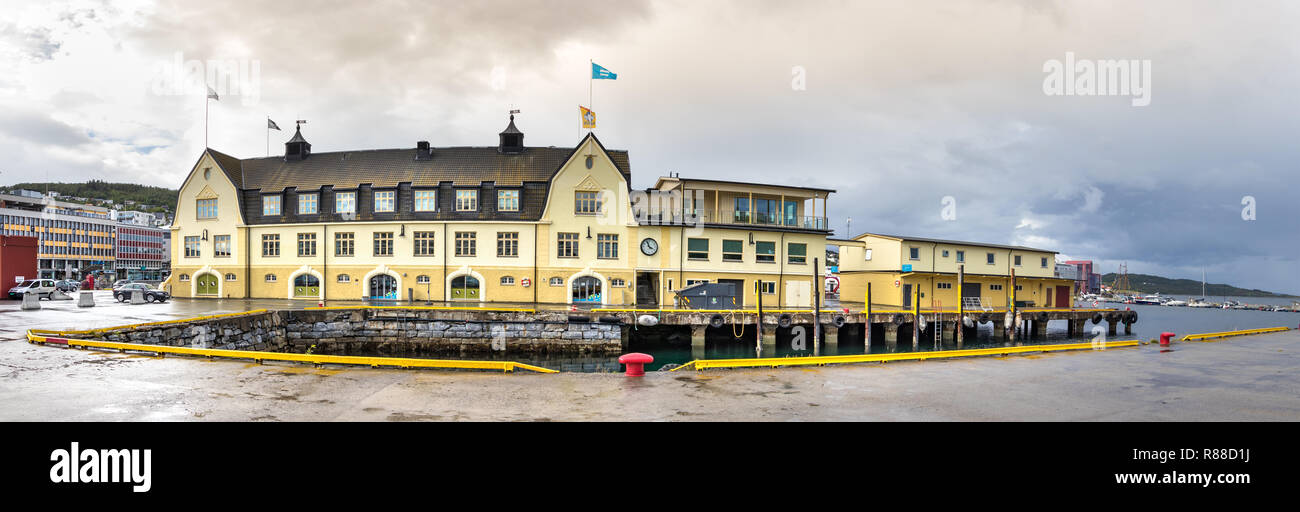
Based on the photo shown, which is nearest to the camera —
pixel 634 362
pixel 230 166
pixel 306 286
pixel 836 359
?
pixel 634 362

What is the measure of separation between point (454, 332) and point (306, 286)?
17.6m

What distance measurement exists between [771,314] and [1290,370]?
20.0 m

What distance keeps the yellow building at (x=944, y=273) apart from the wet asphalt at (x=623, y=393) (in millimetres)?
26647

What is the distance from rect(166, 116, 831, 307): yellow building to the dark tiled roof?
0.14m

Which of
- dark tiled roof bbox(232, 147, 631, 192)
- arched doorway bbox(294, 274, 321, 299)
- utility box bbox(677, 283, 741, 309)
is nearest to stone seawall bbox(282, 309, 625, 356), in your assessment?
utility box bbox(677, 283, 741, 309)

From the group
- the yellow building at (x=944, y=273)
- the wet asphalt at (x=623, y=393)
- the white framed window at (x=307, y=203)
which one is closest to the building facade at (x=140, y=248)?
the white framed window at (x=307, y=203)

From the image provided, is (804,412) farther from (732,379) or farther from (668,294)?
(668,294)

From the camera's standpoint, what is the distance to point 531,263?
37.8 m

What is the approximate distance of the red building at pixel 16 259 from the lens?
33.7 m

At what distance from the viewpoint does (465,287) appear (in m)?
38.1

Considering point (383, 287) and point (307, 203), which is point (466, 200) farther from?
point (307, 203)

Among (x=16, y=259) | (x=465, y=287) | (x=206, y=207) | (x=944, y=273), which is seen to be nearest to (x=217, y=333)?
(x=465, y=287)

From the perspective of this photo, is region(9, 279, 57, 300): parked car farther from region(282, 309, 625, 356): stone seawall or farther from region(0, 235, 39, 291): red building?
region(282, 309, 625, 356): stone seawall
